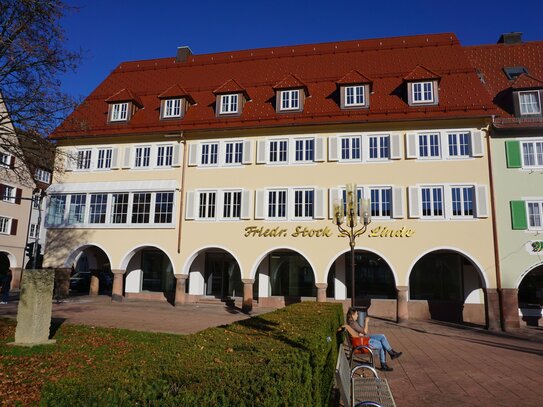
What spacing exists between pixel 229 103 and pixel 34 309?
17.0 metres

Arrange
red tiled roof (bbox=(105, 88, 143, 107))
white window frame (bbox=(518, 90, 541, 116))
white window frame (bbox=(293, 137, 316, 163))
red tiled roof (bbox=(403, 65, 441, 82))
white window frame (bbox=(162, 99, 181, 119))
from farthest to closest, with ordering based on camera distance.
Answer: red tiled roof (bbox=(105, 88, 143, 107)), white window frame (bbox=(162, 99, 181, 119)), white window frame (bbox=(293, 137, 316, 163)), red tiled roof (bbox=(403, 65, 441, 82)), white window frame (bbox=(518, 90, 541, 116))

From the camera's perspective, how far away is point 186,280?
82.2 feet

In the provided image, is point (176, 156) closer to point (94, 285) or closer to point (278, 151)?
point (278, 151)

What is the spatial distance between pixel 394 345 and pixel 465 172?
35.4 feet

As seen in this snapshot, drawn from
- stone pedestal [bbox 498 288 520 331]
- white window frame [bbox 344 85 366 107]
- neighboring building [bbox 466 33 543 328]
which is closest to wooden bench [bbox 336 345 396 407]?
stone pedestal [bbox 498 288 520 331]

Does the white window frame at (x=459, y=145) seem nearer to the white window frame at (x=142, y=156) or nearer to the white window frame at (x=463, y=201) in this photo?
the white window frame at (x=463, y=201)

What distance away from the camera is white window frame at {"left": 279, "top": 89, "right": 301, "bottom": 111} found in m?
23.8

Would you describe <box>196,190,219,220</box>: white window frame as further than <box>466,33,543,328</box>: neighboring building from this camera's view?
Yes

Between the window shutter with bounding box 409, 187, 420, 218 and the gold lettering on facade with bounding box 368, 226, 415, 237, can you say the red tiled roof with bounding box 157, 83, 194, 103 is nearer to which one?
the gold lettering on facade with bounding box 368, 226, 415, 237

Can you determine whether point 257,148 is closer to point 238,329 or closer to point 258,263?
point 258,263

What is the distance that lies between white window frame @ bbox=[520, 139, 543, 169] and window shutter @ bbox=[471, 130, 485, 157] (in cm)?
182

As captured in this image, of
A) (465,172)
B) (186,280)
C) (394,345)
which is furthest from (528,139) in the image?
(186,280)

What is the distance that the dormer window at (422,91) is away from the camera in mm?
22234

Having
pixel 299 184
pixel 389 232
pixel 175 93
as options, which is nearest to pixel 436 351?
pixel 389 232
